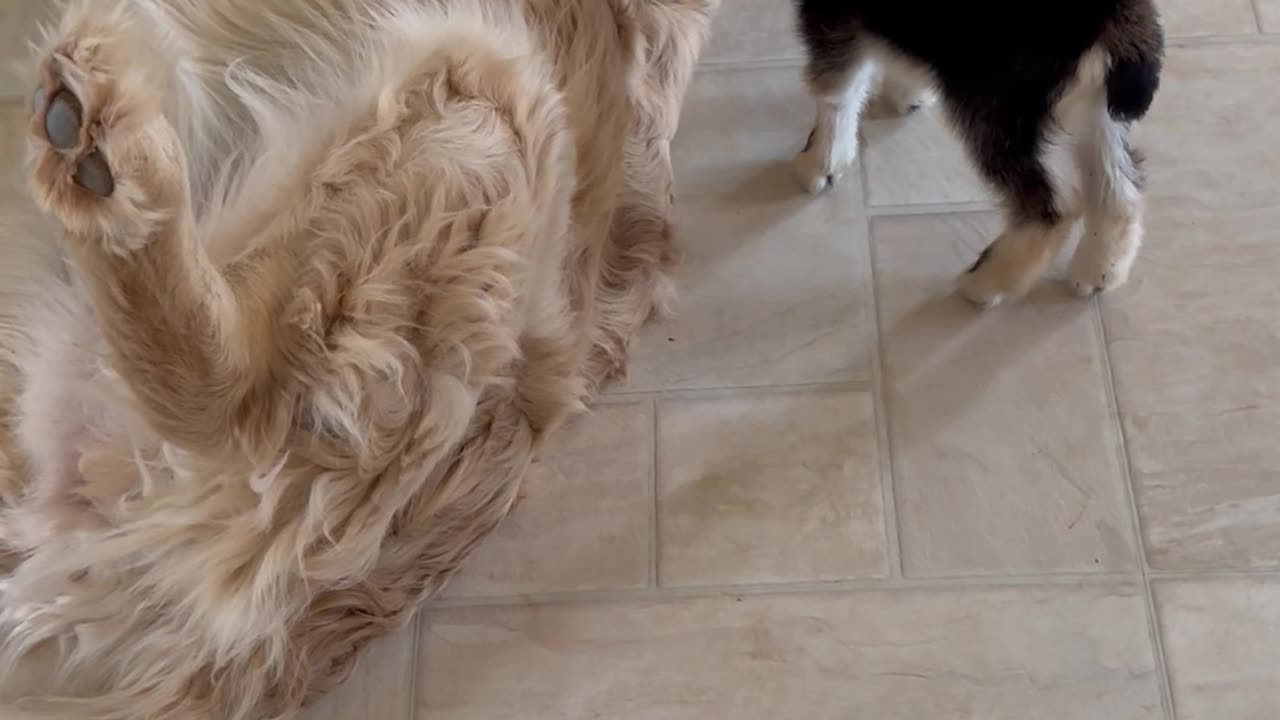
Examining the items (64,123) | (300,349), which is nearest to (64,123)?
(64,123)

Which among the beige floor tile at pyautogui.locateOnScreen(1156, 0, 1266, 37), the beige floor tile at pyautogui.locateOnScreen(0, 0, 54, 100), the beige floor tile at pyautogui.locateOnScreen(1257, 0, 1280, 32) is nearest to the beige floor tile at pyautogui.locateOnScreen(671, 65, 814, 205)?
the beige floor tile at pyautogui.locateOnScreen(1156, 0, 1266, 37)

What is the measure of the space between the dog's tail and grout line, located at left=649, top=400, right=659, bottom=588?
636 millimetres

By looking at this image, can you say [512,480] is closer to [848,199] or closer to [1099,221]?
[848,199]

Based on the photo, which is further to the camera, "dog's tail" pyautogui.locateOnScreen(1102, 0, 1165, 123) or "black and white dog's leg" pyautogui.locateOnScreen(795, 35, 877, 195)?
"black and white dog's leg" pyautogui.locateOnScreen(795, 35, 877, 195)

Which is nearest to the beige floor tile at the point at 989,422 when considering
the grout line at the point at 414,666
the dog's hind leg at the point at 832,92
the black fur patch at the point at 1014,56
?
the dog's hind leg at the point at 832,92

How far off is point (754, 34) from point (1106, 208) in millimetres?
577

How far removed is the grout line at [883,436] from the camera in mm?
1394

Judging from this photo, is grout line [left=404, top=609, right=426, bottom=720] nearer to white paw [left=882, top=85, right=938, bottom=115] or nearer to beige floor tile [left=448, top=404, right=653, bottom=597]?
beige floor tile [left=448, top=404, right=653, bottom=597]

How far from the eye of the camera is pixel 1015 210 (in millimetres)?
1319

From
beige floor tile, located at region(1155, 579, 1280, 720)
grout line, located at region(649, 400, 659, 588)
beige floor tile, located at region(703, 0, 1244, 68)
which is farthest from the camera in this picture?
beige floor tile, located at region(703, 0, 1244, 68)

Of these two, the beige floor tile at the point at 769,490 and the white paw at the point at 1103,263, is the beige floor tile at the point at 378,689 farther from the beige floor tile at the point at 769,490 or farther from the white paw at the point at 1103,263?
the white paw at the point at 1103,263

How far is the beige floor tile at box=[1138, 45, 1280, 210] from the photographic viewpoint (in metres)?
1.54

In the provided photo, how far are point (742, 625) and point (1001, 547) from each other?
1.05 ft

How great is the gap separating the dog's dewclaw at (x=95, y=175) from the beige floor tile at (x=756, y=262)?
0.77m
